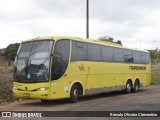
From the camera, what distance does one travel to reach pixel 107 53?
2247cm

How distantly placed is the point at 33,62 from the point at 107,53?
20.6ft

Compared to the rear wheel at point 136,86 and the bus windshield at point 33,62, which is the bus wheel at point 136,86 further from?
the bus windshield at point 33,62

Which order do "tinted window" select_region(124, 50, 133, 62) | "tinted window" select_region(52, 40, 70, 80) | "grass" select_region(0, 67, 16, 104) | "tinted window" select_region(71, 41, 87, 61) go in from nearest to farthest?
"tinted window" select_region(52, 40, 70, 80) < "tinted window" select_region(71, 41, 87, 61) < "grass" select_region(0, 67, 16, 104) < "tinted window" select_region(124, 50, 133, 62)

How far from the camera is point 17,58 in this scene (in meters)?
18.3

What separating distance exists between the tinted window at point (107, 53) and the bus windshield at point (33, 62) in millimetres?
5167

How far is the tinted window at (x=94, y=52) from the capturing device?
20484 mm

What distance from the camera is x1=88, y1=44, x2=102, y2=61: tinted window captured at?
67.2ft

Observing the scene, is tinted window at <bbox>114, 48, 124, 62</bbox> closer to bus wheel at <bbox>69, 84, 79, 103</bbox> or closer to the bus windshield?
bus wheel at <bbox>69, 84, 79, 103</bbox>

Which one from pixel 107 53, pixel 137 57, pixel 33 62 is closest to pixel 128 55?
pixel 137 57

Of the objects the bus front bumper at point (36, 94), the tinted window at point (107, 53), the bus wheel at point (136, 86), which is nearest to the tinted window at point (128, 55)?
the bus wheel at point (136, 86)

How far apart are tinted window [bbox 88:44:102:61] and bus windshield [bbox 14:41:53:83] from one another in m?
3.40

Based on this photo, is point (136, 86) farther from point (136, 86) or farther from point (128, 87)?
point (128, 87)

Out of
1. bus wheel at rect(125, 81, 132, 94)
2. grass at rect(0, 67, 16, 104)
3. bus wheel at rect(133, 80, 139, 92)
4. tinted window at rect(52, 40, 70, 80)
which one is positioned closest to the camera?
tinted window at rect(52, 40, 70, 80)

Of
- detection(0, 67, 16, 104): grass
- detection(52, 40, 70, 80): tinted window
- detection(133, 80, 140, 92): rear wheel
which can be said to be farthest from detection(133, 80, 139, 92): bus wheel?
detection(52, 40, 70, 80): tinted window
